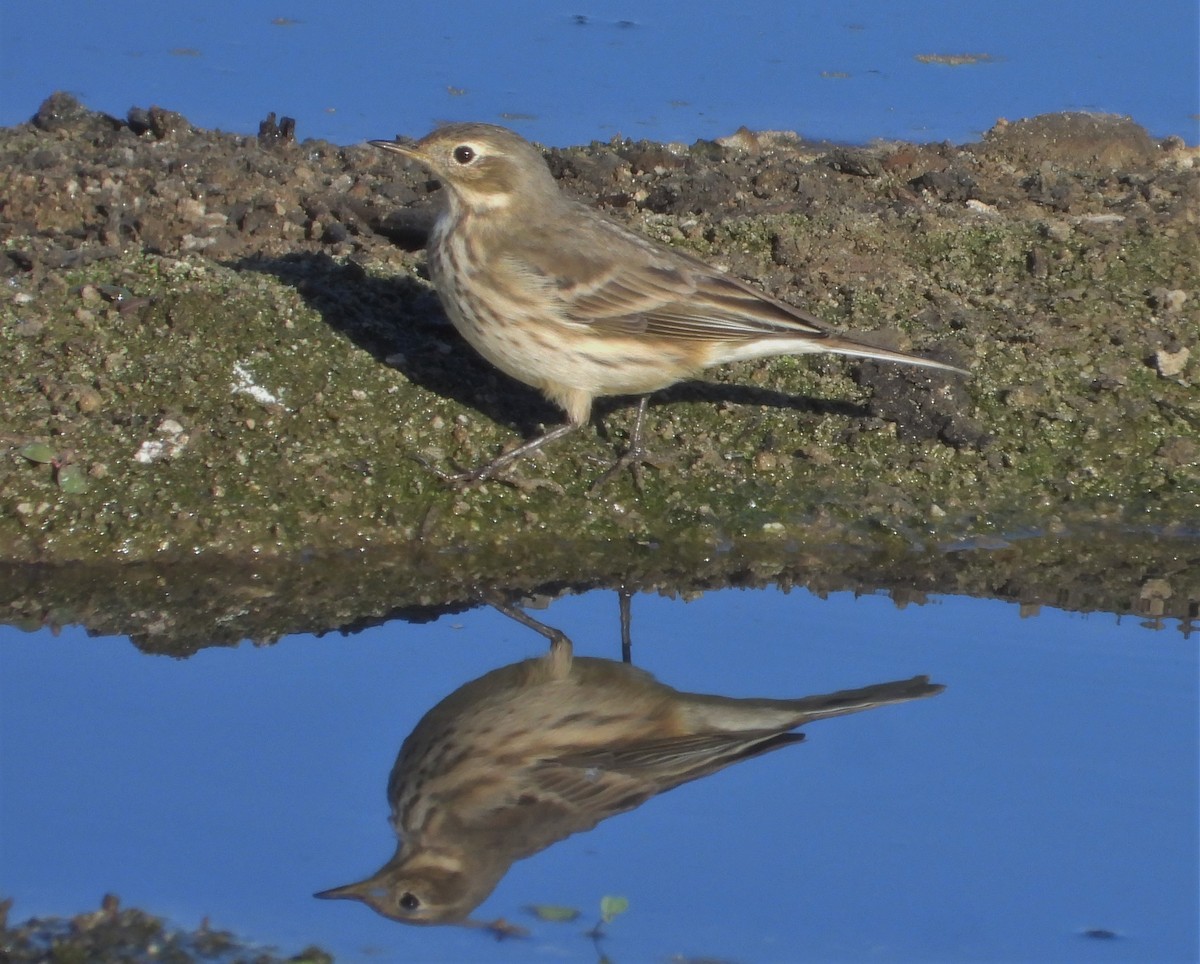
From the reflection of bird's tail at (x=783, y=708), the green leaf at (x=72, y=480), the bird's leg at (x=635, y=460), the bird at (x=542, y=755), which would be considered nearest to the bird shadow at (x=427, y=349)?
the bird's leg at (x=635, y=460)

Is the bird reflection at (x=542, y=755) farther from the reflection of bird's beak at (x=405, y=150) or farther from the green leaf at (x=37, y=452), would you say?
the reflection of bird's beak at (x=405, y=150)

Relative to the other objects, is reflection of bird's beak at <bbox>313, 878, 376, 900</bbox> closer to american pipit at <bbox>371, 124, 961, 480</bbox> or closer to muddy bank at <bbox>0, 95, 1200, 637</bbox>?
muddy bank at <bbox>0, 95, 1200, 637</bbox>

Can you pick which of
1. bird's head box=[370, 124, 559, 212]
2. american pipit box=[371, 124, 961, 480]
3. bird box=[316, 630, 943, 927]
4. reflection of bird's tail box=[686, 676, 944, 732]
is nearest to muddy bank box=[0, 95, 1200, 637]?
american pipit box=[371, 124, 961, 480]

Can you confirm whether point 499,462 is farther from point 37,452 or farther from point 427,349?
point 37,452

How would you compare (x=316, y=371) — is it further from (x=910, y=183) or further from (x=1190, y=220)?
(x=1190, y=220)

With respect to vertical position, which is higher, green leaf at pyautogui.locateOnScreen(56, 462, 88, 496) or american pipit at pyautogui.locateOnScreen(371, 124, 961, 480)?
american pipit at pyautogui.locateOnScreen(371, 124, 961, 480)

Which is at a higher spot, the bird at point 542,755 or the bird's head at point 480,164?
the bird's head at point 480,164

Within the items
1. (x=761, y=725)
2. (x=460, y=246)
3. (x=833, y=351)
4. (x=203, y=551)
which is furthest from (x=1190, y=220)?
(x=203, y=551)
